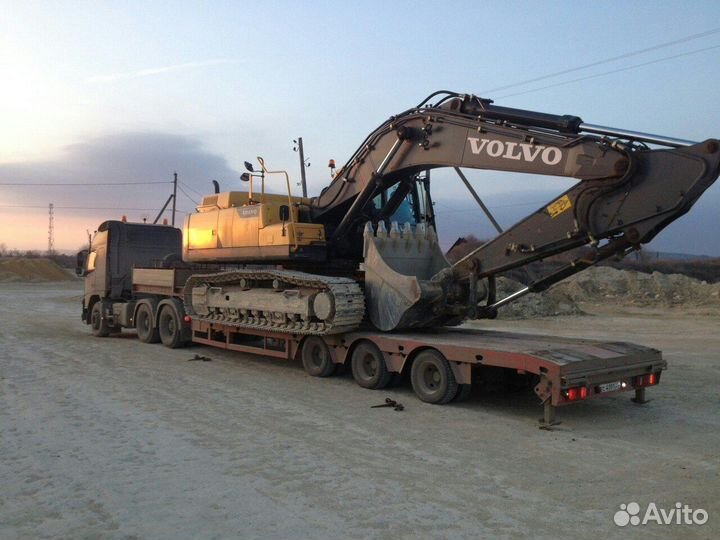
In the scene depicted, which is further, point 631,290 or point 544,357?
point 631,290

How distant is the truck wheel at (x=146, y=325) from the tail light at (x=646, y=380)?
10949mm

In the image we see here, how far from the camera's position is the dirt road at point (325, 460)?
486cm

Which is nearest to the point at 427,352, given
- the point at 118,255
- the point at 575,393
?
the point at 575,393

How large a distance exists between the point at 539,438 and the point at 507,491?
1.90 m

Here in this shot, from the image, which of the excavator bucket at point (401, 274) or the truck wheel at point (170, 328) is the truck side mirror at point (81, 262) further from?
the excavator bucket at point (401, 274)

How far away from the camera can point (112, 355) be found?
13.6 metres

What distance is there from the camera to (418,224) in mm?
11758

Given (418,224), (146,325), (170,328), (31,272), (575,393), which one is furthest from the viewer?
(31,272)

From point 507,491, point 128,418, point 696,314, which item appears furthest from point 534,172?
point 696,314

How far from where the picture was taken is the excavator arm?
7609 millimetres

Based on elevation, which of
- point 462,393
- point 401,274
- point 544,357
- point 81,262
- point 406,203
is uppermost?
point 406,203

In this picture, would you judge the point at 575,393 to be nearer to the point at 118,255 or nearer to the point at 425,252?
the point at 425,252

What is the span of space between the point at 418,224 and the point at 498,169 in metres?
3.03

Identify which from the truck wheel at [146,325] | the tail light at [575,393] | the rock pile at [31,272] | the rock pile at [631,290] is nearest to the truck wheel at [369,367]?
the tail light at [575,393]
